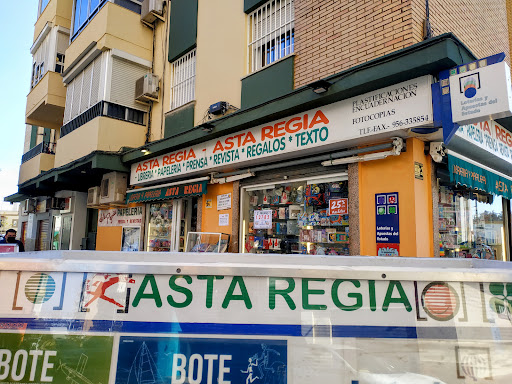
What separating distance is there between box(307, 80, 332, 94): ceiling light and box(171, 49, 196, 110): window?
5.49 m

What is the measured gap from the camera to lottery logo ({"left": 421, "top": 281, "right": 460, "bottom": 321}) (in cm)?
186

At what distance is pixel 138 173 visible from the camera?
11031mm

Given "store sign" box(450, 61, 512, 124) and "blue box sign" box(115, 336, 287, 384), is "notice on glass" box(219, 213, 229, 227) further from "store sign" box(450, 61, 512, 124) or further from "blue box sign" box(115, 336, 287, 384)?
"blue box sign" box(115, 336, 287, 384)

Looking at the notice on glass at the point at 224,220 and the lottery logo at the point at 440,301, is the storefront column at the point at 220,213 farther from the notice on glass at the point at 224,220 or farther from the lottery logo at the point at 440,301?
the lottery logo at the point at 440,301

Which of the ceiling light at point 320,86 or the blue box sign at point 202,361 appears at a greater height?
the ceiling light at point 320,86

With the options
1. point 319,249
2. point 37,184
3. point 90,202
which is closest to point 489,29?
point 319,249

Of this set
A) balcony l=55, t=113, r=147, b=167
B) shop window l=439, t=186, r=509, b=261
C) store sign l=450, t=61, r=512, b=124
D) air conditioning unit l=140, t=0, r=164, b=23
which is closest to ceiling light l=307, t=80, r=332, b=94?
store sign l=450, t=61, r=512, b=124

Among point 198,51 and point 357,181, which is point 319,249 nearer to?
point 357,181

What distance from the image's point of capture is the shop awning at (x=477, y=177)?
5.29 m

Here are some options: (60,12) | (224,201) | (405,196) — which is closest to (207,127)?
(224,201)

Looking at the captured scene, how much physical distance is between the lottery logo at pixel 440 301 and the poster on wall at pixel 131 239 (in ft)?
34.8

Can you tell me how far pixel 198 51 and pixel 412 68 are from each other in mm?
6937

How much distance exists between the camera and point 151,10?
11414 millimetres

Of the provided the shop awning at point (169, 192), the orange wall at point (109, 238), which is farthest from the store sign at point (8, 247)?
the orange wall at point (109, 238)
